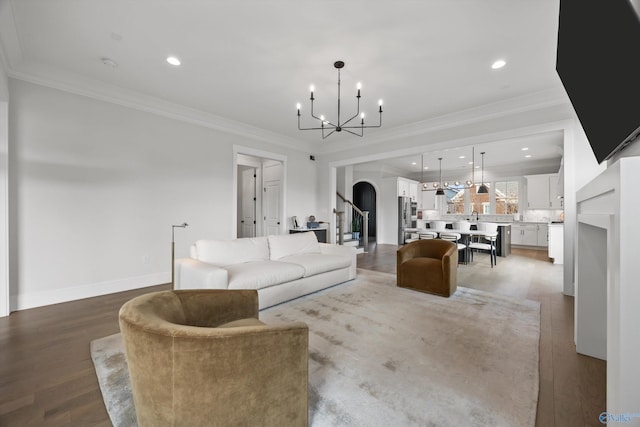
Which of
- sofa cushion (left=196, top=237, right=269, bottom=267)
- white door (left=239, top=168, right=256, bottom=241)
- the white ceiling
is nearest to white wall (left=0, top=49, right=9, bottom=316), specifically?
the white ceiling

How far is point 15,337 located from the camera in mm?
2455

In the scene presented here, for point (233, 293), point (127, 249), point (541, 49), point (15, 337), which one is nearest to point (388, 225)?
point (541, 49)

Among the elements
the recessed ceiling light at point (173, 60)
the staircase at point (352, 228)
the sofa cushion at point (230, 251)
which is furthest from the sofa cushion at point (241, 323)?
the staircase at point (352, 228)

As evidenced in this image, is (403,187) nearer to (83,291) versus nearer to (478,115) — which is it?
(478,115)

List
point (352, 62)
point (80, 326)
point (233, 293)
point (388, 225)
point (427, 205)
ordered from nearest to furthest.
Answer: point (233, 293) < point (80, 326) < point (352, 62) < point (388, 225) < point (427, 205)

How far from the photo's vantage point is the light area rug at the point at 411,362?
154 centimetres

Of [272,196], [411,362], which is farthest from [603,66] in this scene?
[272,196]

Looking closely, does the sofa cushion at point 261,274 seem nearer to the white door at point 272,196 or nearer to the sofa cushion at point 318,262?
the sofa cushion at point 318,262

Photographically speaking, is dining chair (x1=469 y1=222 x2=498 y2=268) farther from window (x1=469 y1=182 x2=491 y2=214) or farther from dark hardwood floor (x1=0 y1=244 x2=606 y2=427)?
window (x1=469 y1=182 x2=491 y2=214)

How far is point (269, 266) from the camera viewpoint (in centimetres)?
333

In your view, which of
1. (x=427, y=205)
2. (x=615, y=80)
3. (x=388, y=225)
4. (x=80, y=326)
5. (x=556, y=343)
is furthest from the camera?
(x=427, y=205)

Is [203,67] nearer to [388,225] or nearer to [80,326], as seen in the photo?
[80,326]

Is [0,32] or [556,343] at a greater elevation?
[0,32]

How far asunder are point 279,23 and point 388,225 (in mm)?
7768
